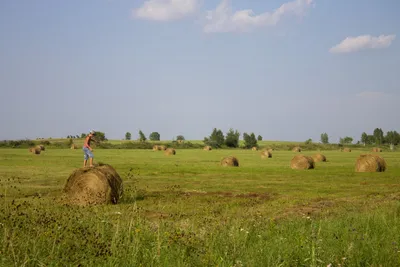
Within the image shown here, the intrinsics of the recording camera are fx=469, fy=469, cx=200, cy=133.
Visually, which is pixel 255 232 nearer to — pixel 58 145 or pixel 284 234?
pixel 284 234

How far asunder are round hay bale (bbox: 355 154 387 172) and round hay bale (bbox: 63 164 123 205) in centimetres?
2242

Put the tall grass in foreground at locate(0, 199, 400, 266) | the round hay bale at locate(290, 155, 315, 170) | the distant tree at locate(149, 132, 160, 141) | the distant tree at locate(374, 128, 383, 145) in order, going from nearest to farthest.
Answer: the tall grass in foreground at locate(0, 199, 400, 266), the round hay bale at locate(290, 155, 315, 170), the distant tree at locate(374, 128, 383, 145), the distant tree at locate(149, 132, 160, 141)

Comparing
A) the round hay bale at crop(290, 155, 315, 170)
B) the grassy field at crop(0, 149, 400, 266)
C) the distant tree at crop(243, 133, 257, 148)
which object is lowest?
the grassy field at crop(0, 149, 400, 266)

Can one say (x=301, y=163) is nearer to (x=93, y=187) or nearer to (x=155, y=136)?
(x=93, y=187)

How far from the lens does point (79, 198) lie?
18.0 meters

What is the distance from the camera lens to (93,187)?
59.3 feet

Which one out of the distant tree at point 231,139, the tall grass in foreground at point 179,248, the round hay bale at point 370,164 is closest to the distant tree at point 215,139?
the distant tree at point 231,139

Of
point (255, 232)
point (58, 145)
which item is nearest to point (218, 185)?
point (255, 232)

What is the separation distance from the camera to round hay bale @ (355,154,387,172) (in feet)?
115

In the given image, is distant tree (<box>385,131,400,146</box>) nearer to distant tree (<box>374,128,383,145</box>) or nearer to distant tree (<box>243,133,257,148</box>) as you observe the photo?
distant tree (<box>374,128,383,145</box>)

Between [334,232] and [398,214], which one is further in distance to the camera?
[398,214]

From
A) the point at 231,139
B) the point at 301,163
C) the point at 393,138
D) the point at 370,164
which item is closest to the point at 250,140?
the point at 231,139

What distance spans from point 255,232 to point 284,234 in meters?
0.64

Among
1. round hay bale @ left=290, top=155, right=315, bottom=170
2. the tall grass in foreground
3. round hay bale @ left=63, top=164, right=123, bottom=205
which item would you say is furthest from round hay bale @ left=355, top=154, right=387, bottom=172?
the tall grass in foreground
